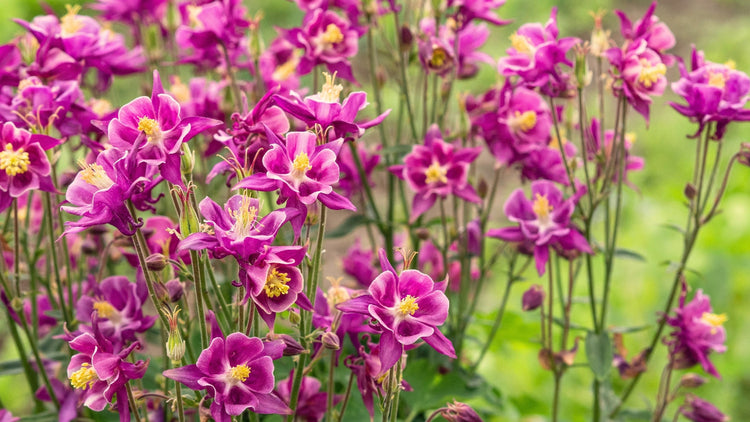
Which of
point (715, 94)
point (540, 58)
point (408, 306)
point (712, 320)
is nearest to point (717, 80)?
point (715, 94)

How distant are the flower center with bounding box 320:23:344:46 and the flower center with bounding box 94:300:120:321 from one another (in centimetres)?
58

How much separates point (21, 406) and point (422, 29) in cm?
202

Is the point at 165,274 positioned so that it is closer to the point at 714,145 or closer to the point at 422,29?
the point at 422,29

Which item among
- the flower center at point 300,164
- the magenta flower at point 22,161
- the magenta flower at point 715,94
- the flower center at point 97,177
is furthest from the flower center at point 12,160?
the magenta flower at point 715,94

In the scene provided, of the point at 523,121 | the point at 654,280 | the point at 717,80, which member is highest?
the point at 717,80

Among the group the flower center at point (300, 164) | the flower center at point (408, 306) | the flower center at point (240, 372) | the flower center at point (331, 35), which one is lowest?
the flower center at point (240, 372)

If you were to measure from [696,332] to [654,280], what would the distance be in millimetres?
1671

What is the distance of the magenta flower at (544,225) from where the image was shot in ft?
4.33

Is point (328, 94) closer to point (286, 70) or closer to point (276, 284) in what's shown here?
point (276, 284)

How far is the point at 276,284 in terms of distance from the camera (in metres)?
0.90

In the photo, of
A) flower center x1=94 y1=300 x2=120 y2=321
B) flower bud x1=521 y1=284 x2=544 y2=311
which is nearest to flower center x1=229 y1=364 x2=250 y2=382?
flower center x1=94 y1=300 x2=120 y2=321

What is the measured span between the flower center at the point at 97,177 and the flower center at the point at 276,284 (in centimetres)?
22

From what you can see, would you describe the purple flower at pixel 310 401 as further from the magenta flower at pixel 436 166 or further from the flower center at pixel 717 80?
the flower center at pixel 717 80

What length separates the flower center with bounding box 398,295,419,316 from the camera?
93 centimetres
